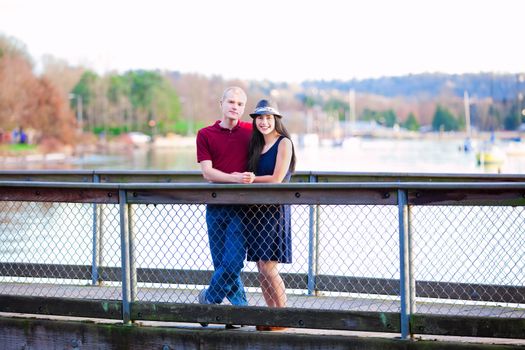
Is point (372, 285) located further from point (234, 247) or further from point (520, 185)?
point (520, 185)

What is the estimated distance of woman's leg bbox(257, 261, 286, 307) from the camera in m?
7.37

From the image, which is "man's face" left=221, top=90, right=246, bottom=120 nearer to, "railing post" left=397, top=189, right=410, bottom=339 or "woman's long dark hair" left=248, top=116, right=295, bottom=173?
"woman's long dark hair" left=248, top=116, right=295, bottom=173

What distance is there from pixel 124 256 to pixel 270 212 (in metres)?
1.12

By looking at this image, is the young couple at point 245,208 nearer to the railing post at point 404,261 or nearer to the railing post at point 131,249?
the railing post at point 131,249

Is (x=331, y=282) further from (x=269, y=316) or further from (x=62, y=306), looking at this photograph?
(x=62, y=306)

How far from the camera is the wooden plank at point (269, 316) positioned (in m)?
6.94

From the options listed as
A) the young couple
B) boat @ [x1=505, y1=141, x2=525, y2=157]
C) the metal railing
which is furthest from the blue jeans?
boat @ [x1=505, y1=141, x2=525, y2=157]

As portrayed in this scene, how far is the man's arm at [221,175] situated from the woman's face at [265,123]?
0.35 meters

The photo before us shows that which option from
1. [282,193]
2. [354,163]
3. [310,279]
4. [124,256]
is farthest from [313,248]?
[354,163]

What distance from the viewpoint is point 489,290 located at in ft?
26.6

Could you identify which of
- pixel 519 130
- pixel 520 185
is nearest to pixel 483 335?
pixel 520 185

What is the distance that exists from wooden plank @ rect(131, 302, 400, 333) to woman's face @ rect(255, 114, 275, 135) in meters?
1.29

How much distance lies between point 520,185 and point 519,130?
17813cm

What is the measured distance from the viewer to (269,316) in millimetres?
7207
